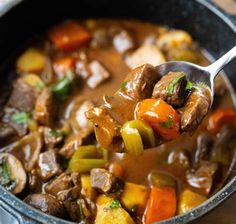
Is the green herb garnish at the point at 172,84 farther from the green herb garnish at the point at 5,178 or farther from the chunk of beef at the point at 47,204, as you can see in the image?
the green herb garnish at the point at 5,178

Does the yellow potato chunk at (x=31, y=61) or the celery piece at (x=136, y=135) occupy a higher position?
the yellow potato chunk at (x=31, y=61)

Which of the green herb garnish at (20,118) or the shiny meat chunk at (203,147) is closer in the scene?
the shiny meat chunk at (203,147)

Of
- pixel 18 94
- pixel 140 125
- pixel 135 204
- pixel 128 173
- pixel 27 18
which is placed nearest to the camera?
pixel 140 125

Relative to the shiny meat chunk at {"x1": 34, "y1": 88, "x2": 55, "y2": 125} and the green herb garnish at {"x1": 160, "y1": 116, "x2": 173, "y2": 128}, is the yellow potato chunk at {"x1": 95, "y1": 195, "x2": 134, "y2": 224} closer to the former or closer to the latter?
the green herb garnish at {"x1": 160, "y1": 116, "x2": 173, "y2": 128}

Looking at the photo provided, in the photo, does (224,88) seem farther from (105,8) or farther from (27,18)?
(27,18)

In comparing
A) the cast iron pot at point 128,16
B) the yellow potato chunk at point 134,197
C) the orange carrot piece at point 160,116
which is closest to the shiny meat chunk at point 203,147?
the cast iron pot at point 128,16

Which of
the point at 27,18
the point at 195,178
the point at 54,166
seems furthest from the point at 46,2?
the point at 195,178
